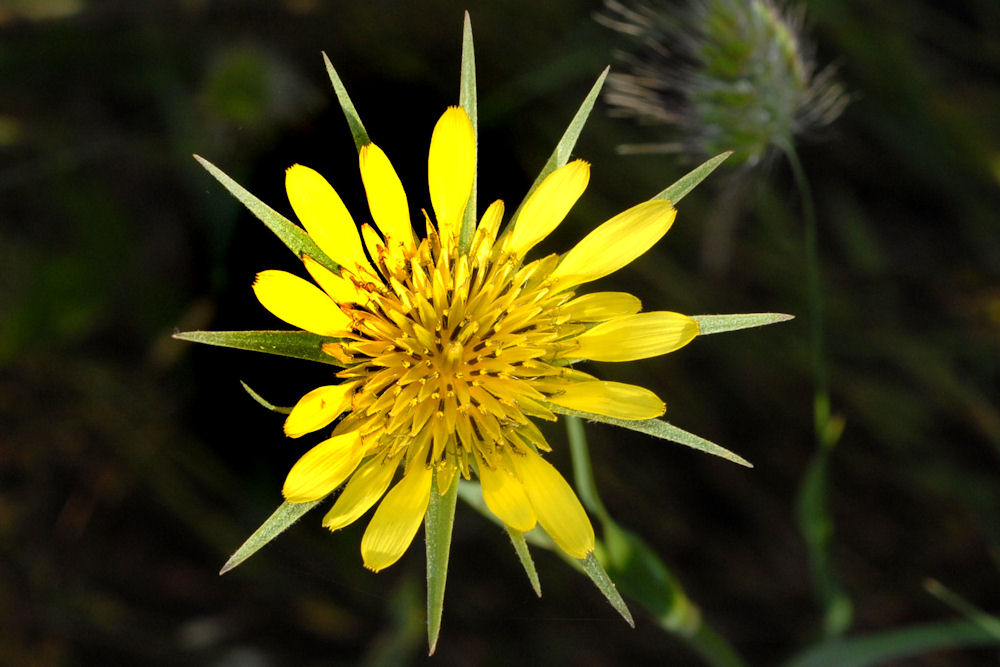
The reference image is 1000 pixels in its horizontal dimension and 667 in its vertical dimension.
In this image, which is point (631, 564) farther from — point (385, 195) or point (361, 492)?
point (385, 195)

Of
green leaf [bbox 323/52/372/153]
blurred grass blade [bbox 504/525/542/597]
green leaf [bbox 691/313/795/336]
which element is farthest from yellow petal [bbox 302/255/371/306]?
green leaf [bbox 691/313/795/336]

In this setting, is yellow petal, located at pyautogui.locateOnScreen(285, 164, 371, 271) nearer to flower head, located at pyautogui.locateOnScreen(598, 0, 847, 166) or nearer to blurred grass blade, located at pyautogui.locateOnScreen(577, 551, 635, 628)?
blurred grass blade, located at pyautogui.locateOnScreen(577, 551, 635, 628)

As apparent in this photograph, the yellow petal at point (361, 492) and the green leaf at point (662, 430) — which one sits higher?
the green leaf at point (662, 430)

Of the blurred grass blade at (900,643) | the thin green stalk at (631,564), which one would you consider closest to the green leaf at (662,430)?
the thin green stalk at (631,564)

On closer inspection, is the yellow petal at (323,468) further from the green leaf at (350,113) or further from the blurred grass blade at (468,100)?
the green leaf at (350,113)

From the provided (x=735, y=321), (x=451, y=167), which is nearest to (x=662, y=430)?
(x=735, y=321)

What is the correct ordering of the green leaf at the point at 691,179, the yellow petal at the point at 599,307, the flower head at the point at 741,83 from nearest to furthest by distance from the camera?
the green leaf at the point at 691,179
the yellow petal at the point at 599,307
the flower head at the point at 741,83

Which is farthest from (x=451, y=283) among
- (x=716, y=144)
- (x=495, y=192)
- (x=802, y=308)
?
(x=802, y=308)
